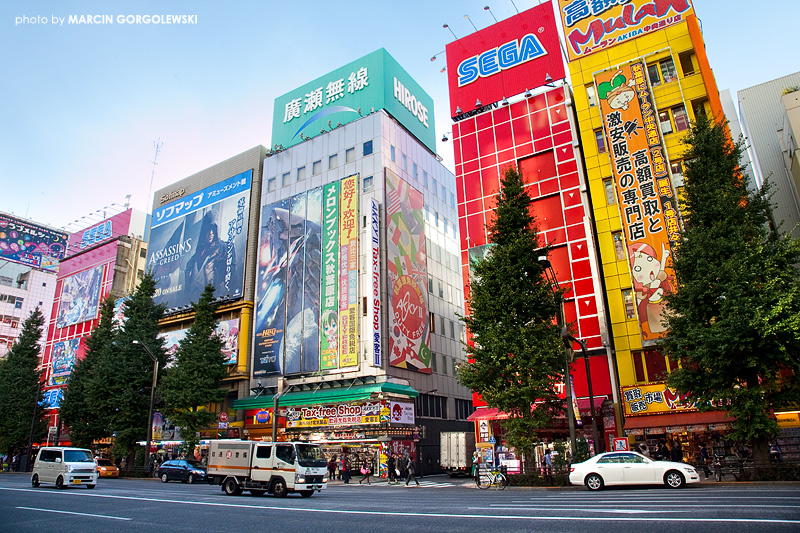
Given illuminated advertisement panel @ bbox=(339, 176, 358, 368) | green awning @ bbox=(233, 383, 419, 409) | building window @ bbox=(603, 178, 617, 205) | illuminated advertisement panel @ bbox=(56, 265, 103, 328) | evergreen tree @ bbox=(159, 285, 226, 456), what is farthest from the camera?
illuminated advertisement panel @ bbox=(56, 265, 103, 328)

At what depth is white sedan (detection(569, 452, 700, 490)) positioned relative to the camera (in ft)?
58.6

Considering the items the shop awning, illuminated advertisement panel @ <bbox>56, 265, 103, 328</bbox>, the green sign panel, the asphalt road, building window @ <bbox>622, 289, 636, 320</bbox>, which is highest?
the green sign panel

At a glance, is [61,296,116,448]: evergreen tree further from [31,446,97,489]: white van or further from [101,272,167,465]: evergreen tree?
[31,446,97,489]: white van

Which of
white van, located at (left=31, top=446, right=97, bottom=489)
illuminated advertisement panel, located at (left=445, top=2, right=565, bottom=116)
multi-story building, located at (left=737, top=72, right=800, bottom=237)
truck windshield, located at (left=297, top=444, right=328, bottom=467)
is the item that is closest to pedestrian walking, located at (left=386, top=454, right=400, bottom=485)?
truck windshield, located at (left=297, top=444, right=328, bottom=467)

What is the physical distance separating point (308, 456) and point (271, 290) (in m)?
27.8

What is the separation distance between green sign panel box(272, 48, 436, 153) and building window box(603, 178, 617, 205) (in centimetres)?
2264

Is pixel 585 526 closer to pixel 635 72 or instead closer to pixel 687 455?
pixel 687 455

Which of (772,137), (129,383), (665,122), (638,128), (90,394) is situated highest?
(772,137)

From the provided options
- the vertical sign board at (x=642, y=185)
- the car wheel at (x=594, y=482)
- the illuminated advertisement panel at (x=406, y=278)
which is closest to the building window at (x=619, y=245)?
the vertical sign board at (x=642, y=185)

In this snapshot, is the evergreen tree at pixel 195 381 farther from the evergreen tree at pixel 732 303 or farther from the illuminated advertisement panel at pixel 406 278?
the evergreen tree at pixel 732 303

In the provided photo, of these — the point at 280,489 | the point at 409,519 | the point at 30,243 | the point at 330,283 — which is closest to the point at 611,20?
the point at 330,283

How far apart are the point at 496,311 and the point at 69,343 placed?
6525cm

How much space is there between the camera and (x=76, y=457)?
21.4 metres

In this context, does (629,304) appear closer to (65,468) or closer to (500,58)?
(500,58)
